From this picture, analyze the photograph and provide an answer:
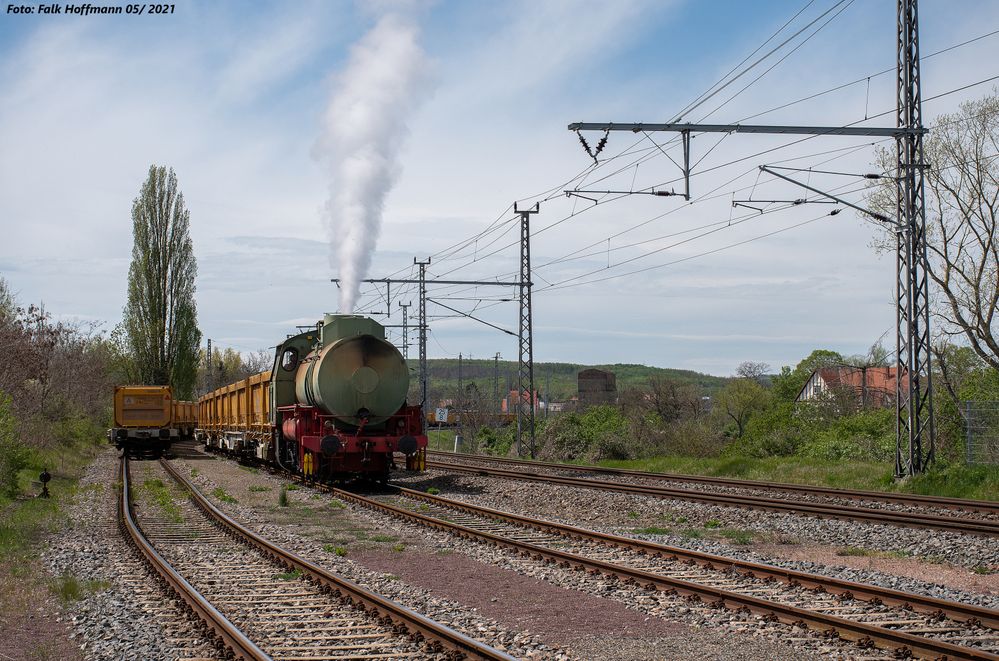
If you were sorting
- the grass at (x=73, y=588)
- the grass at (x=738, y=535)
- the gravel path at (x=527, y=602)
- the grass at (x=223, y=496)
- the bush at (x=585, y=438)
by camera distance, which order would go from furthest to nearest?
the bush at (x=585, y=438) → the grass at (x=223, y=496) → the grass at (x=738, y=535) → the grass at (x=73, y=588) → the gravel path at (x=527, y=602)

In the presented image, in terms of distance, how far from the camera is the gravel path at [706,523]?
12.0m

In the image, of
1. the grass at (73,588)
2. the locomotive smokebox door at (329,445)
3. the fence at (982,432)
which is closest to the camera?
the grass at (73,588)

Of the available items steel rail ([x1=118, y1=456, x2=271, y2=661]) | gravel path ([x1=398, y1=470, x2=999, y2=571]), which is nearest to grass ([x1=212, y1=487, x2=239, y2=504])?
gravel path ([x1=398, y1=470, x2=999, y2=571])

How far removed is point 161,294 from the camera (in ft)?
182

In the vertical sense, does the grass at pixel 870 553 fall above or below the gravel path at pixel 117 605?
below

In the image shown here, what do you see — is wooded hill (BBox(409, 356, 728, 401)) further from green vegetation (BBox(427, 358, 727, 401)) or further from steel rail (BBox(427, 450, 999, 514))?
steel rail (BBox(427, 450, 999, 514))

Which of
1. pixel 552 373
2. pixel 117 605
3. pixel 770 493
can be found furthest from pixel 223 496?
pixel 552 373

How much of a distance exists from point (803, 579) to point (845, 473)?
14056 millimetres

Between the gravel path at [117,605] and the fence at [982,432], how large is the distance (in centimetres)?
1780

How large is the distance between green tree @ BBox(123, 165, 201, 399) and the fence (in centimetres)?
4549

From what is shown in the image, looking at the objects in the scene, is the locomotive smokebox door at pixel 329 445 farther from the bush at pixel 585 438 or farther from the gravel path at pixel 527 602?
the bush at pixel 585 438

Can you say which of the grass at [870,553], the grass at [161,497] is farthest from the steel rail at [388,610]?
the grass at [870,553]

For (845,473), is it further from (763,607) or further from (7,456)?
(7,456)

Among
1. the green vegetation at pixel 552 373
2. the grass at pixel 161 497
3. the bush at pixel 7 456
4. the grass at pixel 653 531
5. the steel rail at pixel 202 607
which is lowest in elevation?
the grass at pixel 161 497
